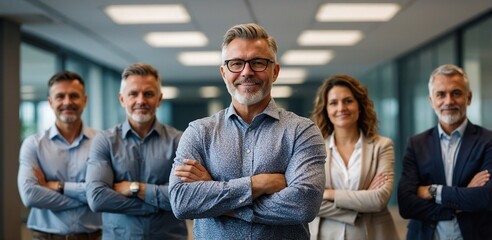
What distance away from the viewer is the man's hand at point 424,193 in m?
3.44

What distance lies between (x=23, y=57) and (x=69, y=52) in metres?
1.90

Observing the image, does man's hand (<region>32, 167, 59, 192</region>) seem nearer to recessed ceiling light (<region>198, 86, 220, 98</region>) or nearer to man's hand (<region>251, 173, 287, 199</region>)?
man's hand (<region>251, 173, 287, 199</region>)

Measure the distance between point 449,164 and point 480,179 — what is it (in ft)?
0.65

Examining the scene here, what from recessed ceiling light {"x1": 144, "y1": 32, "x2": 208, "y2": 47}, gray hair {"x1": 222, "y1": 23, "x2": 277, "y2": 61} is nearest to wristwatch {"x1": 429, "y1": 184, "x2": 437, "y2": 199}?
gray hair {"x1": 222, "y1": 23, "x2": 277, "y2": 61}

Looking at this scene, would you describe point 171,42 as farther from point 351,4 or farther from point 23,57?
point 351,4

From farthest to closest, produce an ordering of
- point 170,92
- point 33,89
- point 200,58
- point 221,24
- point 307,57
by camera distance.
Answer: point 170,92 → point 307,57 → point 200,58 → point 33,89 → point 221,24

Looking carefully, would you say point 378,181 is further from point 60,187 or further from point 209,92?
point 209,92

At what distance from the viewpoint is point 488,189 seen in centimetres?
330

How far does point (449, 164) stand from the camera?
3.50 meters

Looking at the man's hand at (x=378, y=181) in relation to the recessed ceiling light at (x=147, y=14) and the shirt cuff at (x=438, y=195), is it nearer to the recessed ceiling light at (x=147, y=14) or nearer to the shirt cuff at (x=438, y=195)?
the shirt cuff at (x=438, y=195)

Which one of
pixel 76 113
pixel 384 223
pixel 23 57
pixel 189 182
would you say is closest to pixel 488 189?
pixel 384 223

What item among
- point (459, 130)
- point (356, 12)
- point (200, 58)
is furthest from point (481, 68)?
point (200, 58)

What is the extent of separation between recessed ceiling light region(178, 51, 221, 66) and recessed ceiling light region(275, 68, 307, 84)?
1987mm

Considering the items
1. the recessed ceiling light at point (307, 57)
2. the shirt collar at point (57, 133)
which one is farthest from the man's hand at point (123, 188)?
the recessed ceiling light at point (307, 57)
